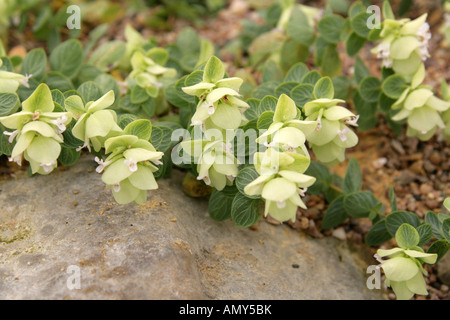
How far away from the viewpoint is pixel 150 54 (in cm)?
164

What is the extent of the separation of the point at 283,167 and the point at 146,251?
37cm

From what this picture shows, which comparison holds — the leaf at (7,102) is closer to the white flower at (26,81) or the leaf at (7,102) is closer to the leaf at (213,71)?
the white flower at (26,81)

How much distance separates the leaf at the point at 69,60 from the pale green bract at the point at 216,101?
577 mm

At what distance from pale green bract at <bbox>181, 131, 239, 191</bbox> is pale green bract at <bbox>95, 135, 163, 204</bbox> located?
104 mm

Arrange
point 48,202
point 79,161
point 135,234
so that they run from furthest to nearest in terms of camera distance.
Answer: point 79,161 < point 48,202 < point 135,234

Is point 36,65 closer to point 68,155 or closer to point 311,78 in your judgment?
point 68,155

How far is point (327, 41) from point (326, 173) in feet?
1.49

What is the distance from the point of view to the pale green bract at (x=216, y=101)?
4.11 feet

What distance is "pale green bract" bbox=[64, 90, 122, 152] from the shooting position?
121 centimetres

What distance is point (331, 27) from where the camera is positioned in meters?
1.71

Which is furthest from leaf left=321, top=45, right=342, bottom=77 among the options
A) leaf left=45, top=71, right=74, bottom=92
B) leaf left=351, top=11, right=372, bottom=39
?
leaf left=45, top=71, right=74, bottom=92
